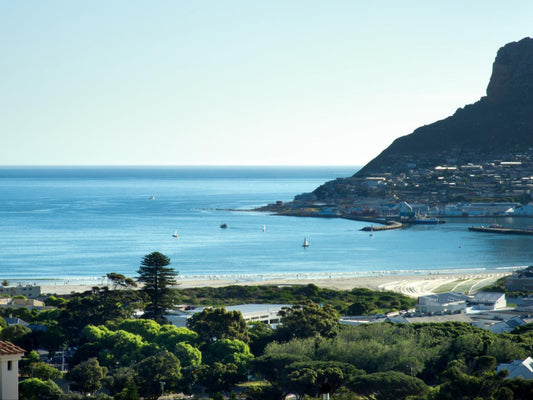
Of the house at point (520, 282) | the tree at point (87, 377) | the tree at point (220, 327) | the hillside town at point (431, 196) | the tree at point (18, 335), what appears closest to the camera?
the tree at point (87, 377)

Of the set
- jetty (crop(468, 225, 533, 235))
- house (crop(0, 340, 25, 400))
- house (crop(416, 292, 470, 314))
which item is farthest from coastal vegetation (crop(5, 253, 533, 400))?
jetty (crop(468, 225, 533, 235))

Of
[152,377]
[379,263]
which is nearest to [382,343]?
[152,377]

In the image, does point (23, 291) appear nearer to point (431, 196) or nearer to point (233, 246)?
point (233, 246)

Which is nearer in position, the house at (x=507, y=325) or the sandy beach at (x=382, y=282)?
the house at (x=507, y=325)

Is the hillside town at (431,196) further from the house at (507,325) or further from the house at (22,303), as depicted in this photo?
the house at (507,325)

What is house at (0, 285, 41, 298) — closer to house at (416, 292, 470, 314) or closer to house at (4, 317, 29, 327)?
house at (4, 317, 29, 327)

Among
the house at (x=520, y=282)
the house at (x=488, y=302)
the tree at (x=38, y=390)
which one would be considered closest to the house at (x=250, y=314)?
the house at (x=488, y=302)
